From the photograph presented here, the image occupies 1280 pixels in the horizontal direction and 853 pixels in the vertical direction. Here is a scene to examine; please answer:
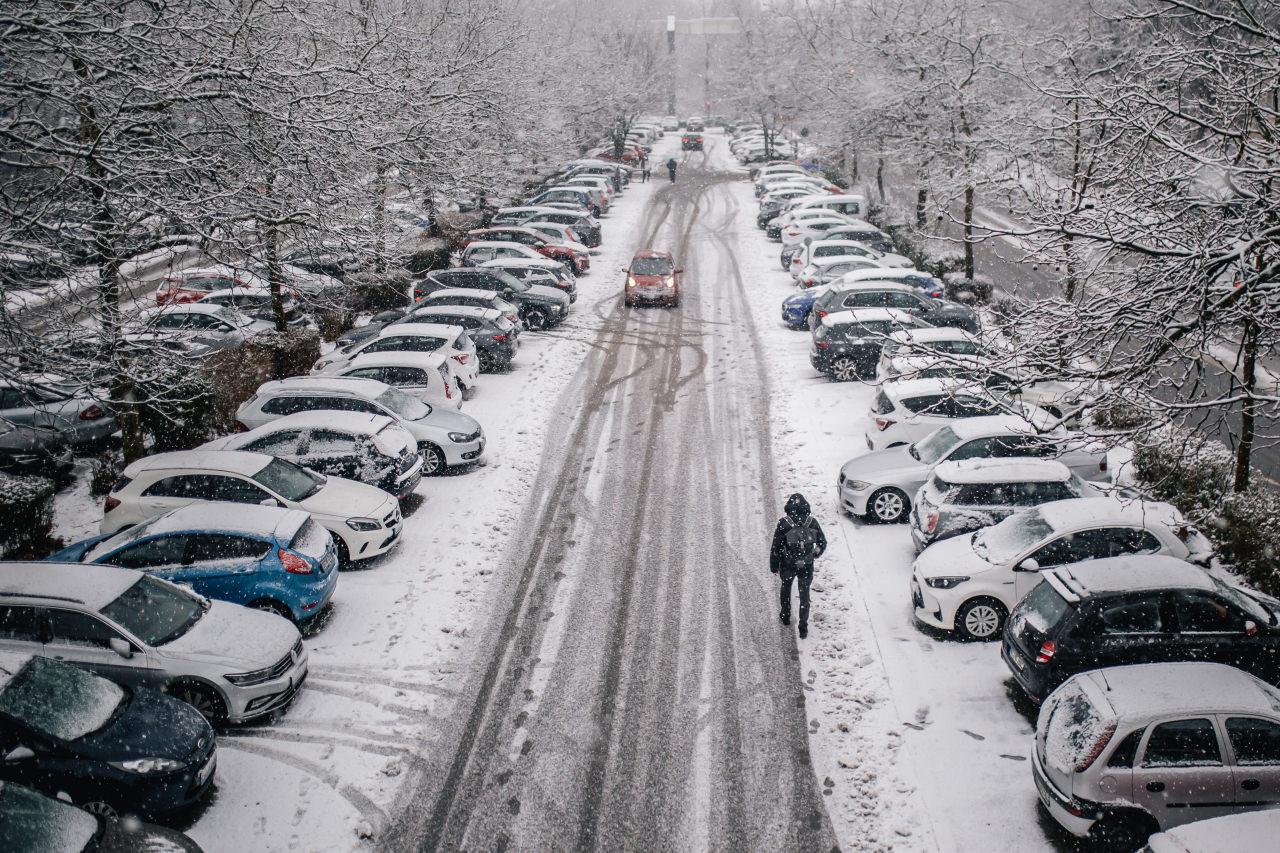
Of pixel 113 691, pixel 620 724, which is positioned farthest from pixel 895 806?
pixel 113 691

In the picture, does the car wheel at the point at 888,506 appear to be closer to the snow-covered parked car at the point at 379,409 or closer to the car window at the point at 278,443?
the snow-covered parked car at the point at 379,409

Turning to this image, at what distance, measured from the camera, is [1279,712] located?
7160 mm

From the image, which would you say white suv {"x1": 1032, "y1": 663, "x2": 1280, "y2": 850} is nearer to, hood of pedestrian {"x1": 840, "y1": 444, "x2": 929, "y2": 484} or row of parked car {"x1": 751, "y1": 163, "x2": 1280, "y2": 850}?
row of parked car {"x1": 751, "y1": 163, "x2": 1280, "y2": 850}

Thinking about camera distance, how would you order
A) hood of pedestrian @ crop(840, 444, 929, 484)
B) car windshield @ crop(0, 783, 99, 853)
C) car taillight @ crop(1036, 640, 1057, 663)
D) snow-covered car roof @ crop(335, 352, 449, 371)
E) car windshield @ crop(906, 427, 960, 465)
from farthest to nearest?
1. snow-covered car roof @ crop(335, 352, 449, 371)
2. car windshield @ crop(906, 427, 960, 465)
3. hood of pedestrian @ crop(840, 444, 929, 484)
4. car taillight @ crop(1036, 640, 1057, 663)
5. car windshield @ crop(0, 783, 99, 853)

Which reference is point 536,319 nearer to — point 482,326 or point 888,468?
point 482,326

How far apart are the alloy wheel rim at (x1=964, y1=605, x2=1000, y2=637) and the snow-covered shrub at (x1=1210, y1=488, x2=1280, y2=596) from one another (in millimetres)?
3549

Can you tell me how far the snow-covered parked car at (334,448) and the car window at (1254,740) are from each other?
36.1 ft

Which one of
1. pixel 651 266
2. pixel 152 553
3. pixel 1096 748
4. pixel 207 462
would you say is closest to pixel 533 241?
pixel 651 266

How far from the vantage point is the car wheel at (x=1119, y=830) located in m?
7.01

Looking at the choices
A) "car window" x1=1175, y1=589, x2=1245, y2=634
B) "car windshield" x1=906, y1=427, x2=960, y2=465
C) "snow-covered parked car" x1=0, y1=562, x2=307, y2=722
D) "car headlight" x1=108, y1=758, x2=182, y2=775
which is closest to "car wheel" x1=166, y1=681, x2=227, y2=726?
"snow-covered parked car" x1=0, y1=562, x2=307, y2=722

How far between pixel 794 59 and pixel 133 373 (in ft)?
183

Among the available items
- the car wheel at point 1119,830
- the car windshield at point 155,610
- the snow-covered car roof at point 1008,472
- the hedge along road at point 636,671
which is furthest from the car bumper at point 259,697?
the snow-covered car roof at point 1008,472

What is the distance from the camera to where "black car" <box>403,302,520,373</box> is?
20266 millimetres

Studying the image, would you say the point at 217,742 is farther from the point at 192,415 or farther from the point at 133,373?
the point at 192,415
